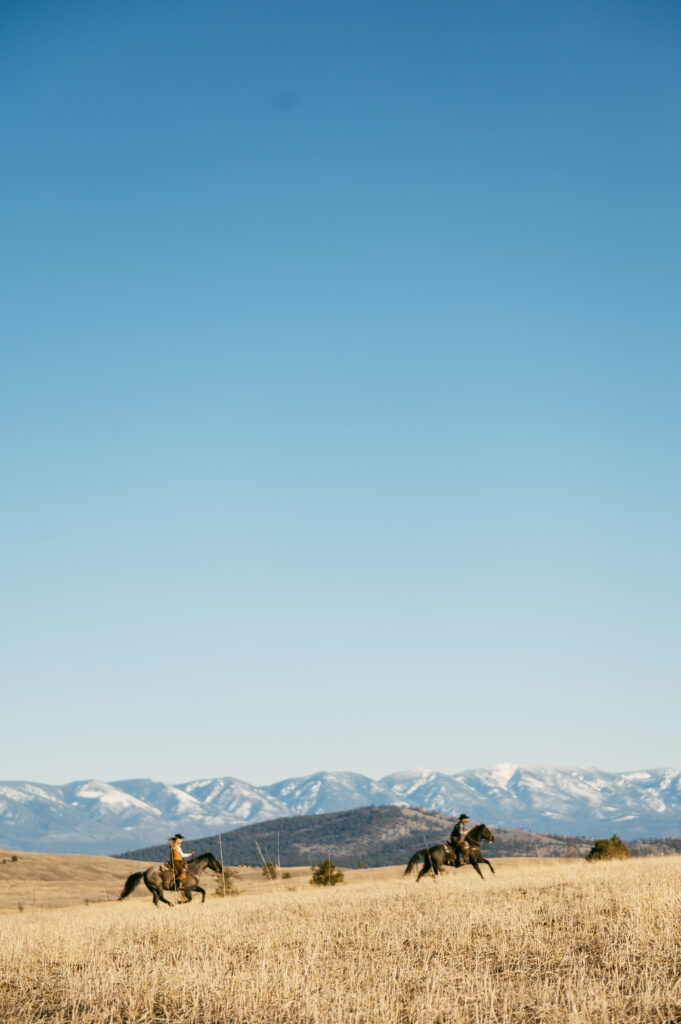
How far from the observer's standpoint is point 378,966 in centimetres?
1041

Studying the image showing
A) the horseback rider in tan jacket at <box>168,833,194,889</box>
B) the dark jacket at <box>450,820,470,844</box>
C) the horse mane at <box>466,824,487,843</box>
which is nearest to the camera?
the horseback rider in tan jacket at <box>168,833,194,889</box>

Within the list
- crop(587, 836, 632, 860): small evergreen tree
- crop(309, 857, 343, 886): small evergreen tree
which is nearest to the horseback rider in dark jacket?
crop(587, 836, 632, 860): small evergreen tree

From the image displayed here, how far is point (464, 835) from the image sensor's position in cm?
2853

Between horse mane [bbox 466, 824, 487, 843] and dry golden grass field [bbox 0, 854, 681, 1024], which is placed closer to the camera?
dry golden grass field [bbox 0, 854, 681, 1024]

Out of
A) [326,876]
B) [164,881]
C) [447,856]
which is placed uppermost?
[447,856]

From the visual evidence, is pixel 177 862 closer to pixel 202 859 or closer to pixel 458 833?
pixel 202 859

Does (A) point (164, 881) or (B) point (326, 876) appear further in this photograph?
(B) point (326, 876)

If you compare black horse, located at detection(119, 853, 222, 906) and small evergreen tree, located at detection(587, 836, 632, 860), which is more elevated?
black horse, located at detection(119, 853, 222, 906)

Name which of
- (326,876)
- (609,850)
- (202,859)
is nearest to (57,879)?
(326,876)

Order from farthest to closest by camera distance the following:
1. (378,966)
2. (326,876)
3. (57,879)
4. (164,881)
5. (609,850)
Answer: (57,879)
(326,876)
(609,850)
(164,881)
(378,966)

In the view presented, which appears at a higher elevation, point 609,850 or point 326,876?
point 609,850

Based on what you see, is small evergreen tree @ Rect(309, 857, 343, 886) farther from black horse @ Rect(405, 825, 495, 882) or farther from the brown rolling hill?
black horse @ Rect(405, 825, 495, 882)

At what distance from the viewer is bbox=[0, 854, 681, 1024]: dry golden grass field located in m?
8.58

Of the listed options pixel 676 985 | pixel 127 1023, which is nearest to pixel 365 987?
pixel 127 1023
